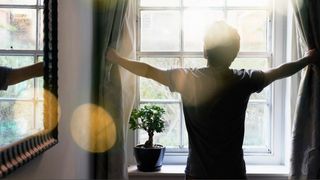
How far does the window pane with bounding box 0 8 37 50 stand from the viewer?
3.44ft

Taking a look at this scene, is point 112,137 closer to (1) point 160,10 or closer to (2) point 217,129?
(2) point 217,129

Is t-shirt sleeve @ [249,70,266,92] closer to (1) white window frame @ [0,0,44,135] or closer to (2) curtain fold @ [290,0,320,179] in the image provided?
(2) curtain fold @ [290,0,320,179]

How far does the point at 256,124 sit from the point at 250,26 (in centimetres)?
59

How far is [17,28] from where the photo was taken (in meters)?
1.13

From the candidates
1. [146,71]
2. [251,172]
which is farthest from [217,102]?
[251,172]

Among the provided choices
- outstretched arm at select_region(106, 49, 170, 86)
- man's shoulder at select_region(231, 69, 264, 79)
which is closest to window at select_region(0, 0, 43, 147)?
outstretched arm at select_region(106, 49, 170, 86)

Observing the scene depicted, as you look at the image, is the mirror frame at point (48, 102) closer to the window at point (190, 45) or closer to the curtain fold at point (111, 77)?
the curtain fold at point (111, 77)

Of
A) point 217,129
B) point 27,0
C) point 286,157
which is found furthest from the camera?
point 286,157

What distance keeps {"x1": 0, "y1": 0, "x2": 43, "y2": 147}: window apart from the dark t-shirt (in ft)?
2.36

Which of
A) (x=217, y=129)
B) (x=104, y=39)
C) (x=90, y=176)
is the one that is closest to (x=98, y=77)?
(x=104, y=39)

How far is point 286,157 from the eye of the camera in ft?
7.85

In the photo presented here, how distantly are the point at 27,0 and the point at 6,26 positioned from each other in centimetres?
18

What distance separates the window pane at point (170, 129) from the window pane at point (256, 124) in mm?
415

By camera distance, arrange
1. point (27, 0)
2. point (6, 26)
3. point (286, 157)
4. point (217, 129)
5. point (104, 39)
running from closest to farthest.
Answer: point (6, 26) → point (27, 0) → point (217, 129) → point (104, 39) → point (286, 157)
